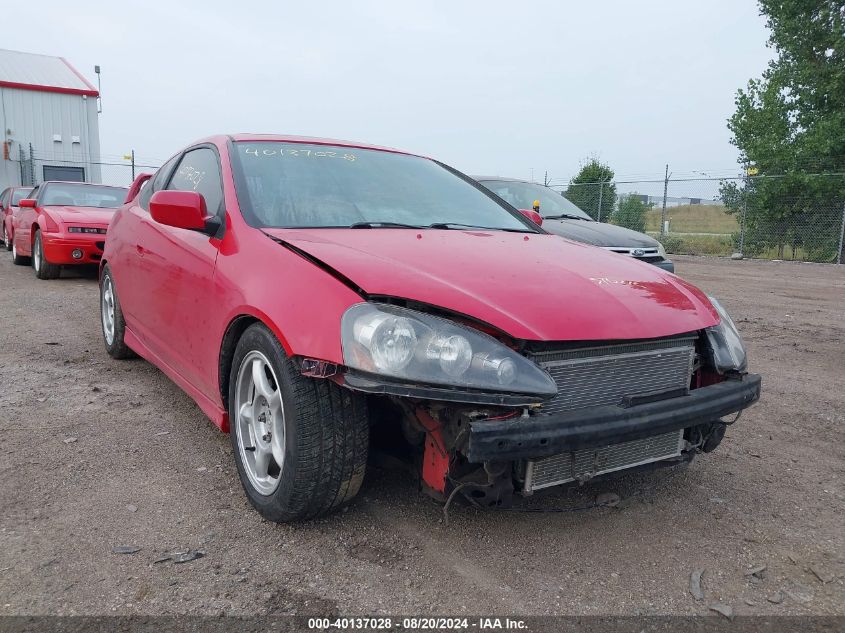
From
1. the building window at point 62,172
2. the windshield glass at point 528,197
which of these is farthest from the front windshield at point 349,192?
the building window at point 62,172

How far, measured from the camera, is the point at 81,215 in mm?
8352

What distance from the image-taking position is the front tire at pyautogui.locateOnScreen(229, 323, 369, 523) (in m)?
2.05

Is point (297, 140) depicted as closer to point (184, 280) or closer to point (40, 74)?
point (184, 280)

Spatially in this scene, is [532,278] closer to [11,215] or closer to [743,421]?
[743,421]

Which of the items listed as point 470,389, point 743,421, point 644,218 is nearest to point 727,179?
point 644,218

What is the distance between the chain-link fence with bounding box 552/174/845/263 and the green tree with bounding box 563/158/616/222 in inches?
1.1

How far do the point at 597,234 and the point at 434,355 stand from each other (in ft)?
19.2

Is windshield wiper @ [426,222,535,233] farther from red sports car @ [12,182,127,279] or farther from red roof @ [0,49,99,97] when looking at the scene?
red roof @ [0,49,99,97]

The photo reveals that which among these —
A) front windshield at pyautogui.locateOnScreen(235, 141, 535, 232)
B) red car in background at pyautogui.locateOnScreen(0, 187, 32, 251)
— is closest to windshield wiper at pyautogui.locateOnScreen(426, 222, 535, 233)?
front windshield at pyautogui.locateOnScreen(235, 141, 535, 232)

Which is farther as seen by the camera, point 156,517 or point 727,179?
point 727,179

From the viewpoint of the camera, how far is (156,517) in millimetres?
2355

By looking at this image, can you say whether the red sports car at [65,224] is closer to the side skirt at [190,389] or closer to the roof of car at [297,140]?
the side skirt at [190,389]

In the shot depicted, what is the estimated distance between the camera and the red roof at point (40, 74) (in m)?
22.9

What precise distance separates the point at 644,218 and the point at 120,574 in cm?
1774
